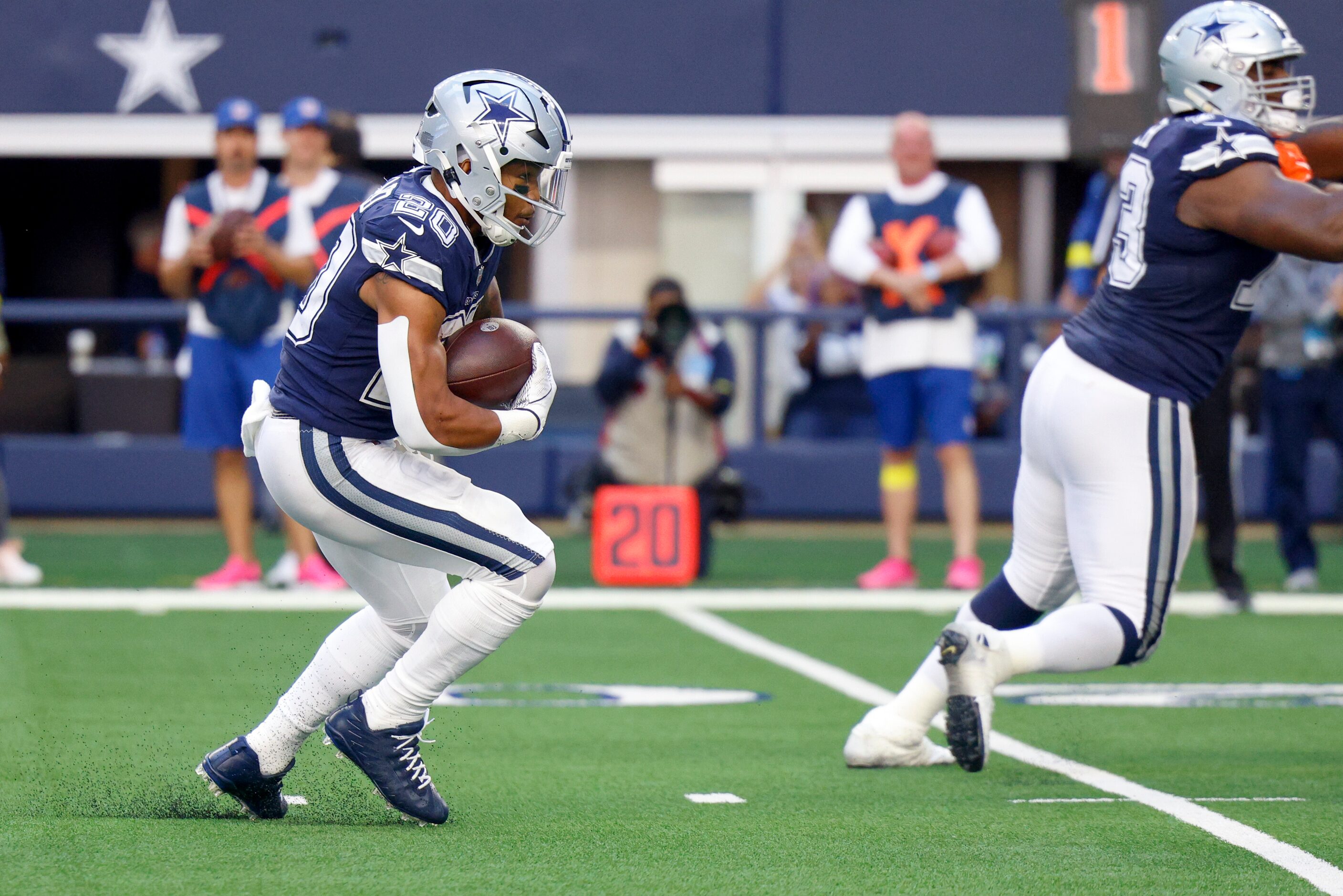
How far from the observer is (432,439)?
12.5 ft

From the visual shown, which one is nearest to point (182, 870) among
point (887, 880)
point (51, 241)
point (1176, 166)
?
point (887, 880)

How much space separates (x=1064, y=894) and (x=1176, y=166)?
1638mm

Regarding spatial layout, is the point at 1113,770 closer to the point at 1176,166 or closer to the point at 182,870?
the point at 1176,166

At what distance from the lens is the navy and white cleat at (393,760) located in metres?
3.95

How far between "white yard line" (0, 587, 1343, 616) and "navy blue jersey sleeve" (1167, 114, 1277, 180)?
13.2ft

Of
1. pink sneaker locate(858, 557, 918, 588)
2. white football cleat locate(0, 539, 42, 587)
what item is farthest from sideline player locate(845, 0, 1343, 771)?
white football cleat locate(0, 539, 42, 587)

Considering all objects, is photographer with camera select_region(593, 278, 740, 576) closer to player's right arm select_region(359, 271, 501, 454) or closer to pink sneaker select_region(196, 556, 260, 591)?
pink sneaker select_region(196, 556, 260, 591)

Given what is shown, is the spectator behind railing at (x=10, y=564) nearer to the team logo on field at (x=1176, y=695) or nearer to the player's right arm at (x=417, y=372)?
the team logo on field at (x=1176, y=695)

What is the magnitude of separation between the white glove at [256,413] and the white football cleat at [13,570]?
16.0 feet

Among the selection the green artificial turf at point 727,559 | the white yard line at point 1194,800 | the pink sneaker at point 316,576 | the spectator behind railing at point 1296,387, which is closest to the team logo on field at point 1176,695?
the white yard line at point 1194,800

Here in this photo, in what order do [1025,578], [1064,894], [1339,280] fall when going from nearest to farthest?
[1064,894] < [1025,578] < [1339,280]

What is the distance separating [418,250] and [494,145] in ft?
0.95

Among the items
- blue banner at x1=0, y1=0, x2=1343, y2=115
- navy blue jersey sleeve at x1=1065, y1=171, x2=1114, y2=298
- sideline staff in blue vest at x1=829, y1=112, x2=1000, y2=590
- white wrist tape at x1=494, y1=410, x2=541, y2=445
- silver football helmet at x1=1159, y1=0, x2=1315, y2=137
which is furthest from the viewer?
blue banner at x1=0, y1=0, x2=1343, y2=115

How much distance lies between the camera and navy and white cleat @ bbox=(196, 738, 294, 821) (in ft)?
13.2
